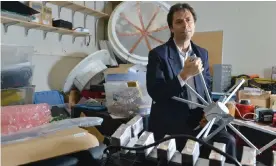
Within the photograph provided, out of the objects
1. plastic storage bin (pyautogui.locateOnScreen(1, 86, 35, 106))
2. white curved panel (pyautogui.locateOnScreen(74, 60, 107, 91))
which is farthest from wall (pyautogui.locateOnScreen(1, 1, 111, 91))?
plastic storage bin (pyautogui.locateOnScreen(1, 86, 35, 106))

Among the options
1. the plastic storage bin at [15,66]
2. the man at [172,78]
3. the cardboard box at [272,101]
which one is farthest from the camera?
the cardboard box at [272,101]

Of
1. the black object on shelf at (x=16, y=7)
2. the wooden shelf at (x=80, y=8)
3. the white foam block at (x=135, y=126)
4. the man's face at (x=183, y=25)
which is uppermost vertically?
the wooden shelf at (x=80, y=8)

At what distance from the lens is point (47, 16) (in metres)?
1.94

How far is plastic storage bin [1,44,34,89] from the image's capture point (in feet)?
2.96

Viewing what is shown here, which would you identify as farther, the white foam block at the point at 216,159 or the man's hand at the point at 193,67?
the man's hand at the point at 193,67

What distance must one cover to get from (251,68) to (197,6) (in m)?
0.82

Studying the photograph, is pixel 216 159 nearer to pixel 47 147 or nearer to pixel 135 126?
pixel 135 126

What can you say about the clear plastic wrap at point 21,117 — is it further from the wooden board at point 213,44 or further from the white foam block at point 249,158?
the wooden board at point 213,44

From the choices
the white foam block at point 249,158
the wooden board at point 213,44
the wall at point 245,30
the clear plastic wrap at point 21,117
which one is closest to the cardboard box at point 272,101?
the wall at point 245,30

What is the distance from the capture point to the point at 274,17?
2.02 m

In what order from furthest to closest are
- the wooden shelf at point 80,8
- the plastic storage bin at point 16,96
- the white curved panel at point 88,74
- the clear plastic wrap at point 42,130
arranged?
the wooden shelf at point 80,8 → the white curved panel at point 88,74 → the plastic storage bin at point 16,96 → the clear plastic wrap at point 42,130

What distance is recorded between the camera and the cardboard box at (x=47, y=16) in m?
1.90

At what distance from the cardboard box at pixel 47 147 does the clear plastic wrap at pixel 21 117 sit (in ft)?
0.23

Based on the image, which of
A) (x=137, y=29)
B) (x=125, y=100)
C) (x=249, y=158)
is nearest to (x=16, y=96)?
(x=249, y=158)
